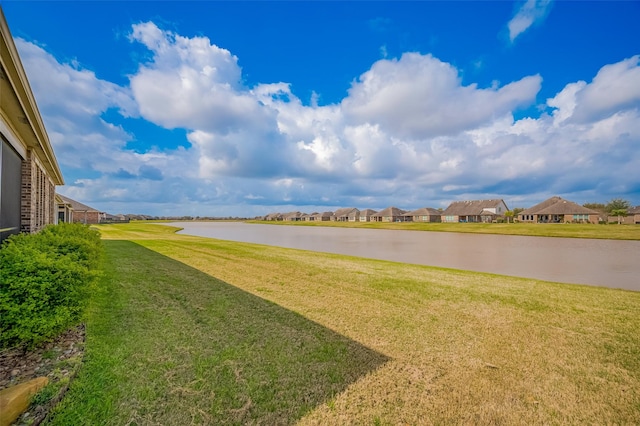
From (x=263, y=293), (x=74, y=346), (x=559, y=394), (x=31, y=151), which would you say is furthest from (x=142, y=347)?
(x=31, y=151)

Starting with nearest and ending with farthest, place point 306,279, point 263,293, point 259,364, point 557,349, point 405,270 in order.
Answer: point 259,364, point 557,349, point 263,293, point 306,279, point 405,270

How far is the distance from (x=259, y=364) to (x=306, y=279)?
4.95 meters

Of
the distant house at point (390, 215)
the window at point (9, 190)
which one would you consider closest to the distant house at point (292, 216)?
the distant house at point (390, 215)

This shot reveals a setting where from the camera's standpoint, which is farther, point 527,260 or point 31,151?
point 527,260

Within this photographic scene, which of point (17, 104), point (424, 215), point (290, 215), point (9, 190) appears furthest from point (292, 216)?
point (17, 104)

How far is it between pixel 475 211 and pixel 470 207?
2.32 m

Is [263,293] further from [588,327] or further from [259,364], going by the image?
[588,327]

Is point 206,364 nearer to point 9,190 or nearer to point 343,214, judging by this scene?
point 9,190

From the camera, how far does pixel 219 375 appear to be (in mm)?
3246

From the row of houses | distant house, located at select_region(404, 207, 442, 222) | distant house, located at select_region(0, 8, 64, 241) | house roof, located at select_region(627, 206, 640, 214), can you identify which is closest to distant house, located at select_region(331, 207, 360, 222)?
the row of houses

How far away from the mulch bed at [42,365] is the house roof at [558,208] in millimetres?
66008

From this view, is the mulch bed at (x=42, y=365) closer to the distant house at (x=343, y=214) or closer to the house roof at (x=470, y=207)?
the house roof at (x=470, y=207)

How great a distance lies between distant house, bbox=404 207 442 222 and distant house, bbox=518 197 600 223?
1880cm

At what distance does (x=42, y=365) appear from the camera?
3236 millimetres
